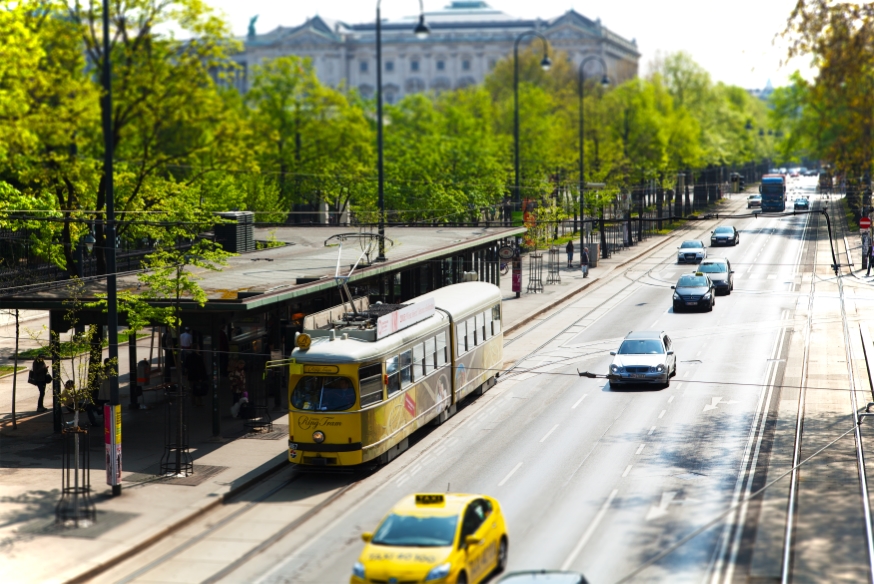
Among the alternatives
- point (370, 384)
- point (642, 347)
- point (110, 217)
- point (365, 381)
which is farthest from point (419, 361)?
point (642, 347)

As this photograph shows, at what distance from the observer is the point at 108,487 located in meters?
24.0

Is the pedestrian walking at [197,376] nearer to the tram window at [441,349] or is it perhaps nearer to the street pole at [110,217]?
the tram window at [441,349]

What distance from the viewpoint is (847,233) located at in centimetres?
9338

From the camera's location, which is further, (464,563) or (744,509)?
(744,509)

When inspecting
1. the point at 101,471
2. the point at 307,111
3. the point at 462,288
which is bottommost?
the point at 101,471

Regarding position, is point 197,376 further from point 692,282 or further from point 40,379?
point 692,282

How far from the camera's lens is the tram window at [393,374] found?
25.7 metres

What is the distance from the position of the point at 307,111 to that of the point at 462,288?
36.0 metres

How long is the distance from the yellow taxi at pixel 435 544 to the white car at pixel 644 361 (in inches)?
691

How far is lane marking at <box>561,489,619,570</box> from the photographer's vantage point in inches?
728

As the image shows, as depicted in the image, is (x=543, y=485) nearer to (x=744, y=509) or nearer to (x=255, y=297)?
(x=744, y=509)

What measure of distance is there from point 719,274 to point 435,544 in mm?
47192

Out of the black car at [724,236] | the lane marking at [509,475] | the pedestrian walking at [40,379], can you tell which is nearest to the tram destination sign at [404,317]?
the lane marking at [509,475]

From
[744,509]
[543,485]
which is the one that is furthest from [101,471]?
[744,509]
